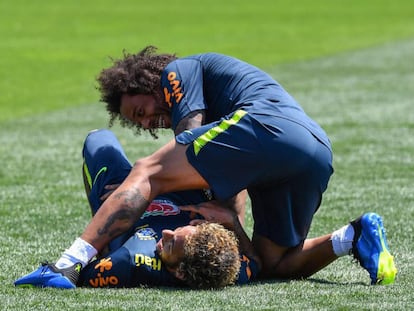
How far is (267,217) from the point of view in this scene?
256 inches

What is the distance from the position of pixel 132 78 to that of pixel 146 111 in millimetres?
220

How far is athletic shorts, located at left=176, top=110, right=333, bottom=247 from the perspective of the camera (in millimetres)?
6230

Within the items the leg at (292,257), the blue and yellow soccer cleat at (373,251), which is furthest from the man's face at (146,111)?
the blue and yellow soccer cleat at (373,251)

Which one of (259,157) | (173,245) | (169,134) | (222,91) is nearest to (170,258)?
(173,245)

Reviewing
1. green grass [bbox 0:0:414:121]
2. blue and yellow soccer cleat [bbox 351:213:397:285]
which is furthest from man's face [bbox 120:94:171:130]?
green grass [bbox 0:0:414:121]

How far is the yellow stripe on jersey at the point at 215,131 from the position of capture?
624 centimetres

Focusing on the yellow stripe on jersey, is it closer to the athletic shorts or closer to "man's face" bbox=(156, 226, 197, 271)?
the athletic shorts

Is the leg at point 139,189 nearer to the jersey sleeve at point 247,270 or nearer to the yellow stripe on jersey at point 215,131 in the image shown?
the yellow stripe on jersey at point 215,131

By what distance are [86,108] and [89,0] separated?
24.5 meters

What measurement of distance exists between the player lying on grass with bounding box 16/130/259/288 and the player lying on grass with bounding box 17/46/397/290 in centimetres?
11

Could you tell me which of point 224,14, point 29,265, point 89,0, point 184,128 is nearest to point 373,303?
point 184,128

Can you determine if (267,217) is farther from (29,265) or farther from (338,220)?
(338,220)

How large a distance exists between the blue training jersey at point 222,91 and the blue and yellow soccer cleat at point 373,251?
514mm

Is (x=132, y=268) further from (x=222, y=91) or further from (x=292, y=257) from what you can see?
(x=222, y=91)
